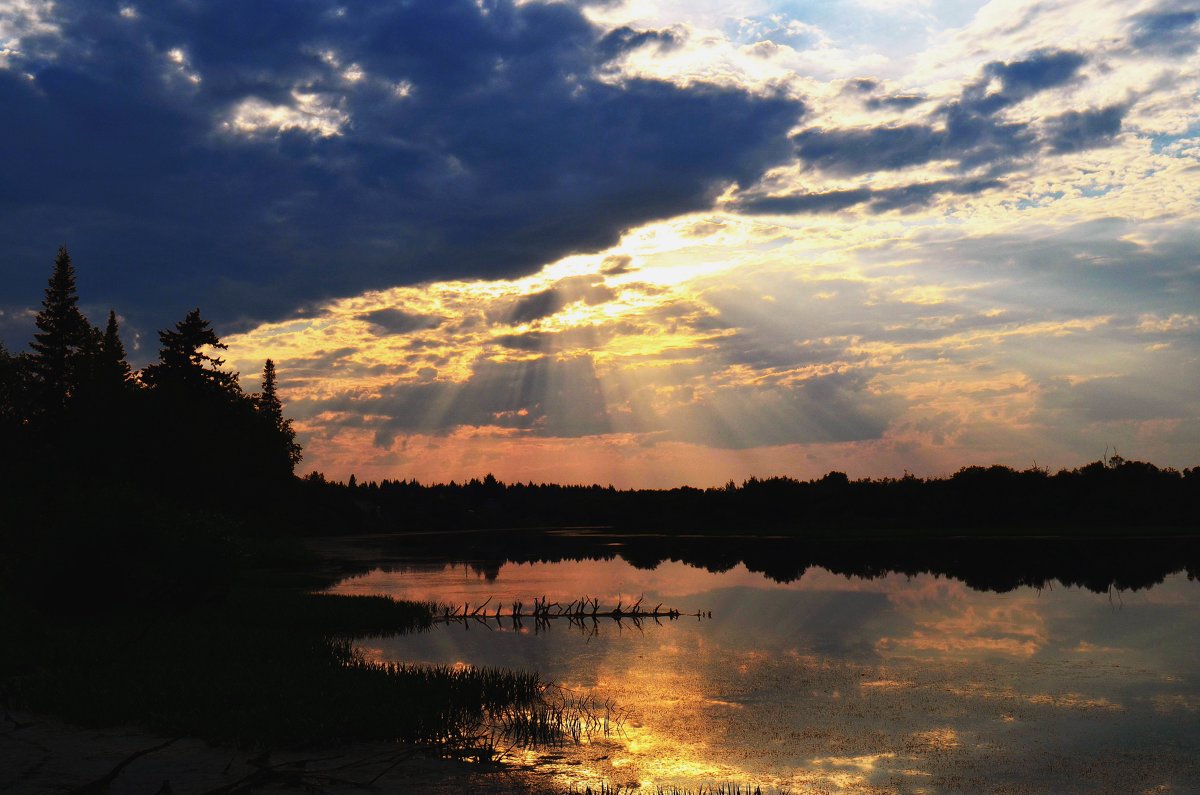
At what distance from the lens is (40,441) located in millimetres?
79125

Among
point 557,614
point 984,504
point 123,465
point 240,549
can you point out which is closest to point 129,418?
point 123,465

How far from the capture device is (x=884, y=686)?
88.2 ft

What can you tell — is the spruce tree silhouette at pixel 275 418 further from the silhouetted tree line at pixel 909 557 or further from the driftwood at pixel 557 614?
the driftwood at pixel 557 614

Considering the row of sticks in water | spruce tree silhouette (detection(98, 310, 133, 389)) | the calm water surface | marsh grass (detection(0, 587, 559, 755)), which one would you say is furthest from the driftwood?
spruce tree silhouette (detection(98, 310, 133, 389))

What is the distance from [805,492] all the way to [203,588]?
141294mm

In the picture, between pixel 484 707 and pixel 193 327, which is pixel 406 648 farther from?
pixel 193 327

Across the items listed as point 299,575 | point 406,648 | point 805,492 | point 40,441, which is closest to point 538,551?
point 299,575

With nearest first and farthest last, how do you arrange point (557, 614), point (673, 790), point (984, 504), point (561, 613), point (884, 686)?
point (673, 790) < point (884, 686) < point (557, 614) < point (561, 613) < point (984, 504)

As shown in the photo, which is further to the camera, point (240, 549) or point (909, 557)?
point (909, 557)

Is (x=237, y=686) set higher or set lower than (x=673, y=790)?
higher

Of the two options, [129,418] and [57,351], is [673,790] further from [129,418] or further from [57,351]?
[57,351]

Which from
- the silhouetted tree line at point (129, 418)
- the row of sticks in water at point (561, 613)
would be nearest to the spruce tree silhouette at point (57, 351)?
the silhouetted tree line at point (129, 418)

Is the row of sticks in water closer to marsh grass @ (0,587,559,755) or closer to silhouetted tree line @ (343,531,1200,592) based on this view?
marsh grass @ (0,587,559,755)

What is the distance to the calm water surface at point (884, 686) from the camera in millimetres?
18188
